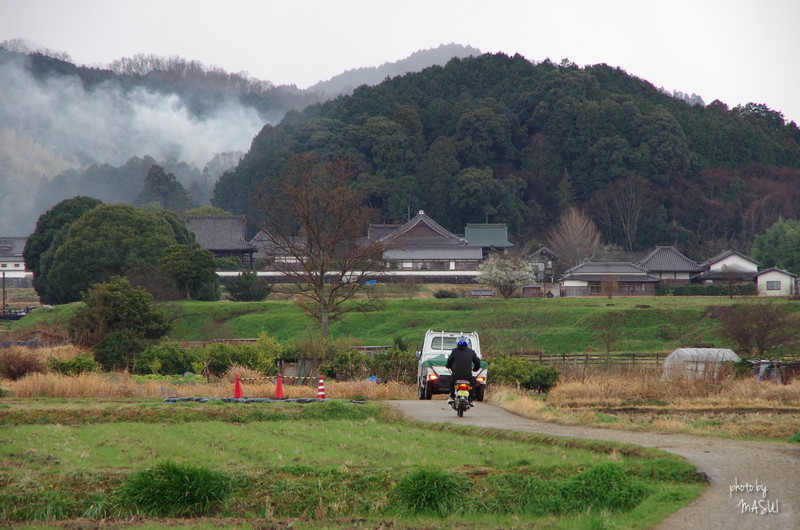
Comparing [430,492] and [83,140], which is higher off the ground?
[83,140]

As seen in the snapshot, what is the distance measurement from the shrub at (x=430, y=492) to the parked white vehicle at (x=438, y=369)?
26.5 ft

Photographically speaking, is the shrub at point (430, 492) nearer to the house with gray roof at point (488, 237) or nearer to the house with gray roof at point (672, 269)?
the house with gray roof at point (672, 269)

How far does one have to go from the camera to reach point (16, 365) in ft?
72.7

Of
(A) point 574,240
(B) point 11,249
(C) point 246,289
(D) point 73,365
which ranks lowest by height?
(D) point 73,365

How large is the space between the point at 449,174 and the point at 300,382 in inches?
2722

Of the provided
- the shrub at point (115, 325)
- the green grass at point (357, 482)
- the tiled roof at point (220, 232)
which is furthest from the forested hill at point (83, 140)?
the green grass at point (357, 482)

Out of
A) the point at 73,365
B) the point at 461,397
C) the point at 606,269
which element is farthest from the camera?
the point at 606,269

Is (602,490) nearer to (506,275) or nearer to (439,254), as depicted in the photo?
(506,275)

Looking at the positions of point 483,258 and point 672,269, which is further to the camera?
point 483,258

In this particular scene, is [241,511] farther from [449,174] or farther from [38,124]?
[38,124]

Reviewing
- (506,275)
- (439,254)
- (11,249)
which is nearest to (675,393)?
(506,275)

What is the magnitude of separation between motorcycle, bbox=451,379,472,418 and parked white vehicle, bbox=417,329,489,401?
2.41m

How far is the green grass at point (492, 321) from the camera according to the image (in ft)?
138

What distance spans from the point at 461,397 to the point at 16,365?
13614 mm
